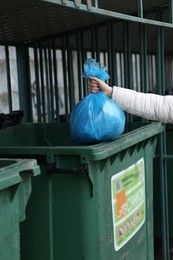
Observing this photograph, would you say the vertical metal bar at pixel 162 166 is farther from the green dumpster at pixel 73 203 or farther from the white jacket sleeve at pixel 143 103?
the green dumpster at pixel 73 203

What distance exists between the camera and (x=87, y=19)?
390cm

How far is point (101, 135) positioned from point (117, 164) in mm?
255

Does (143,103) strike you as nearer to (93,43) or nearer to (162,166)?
(162,166)

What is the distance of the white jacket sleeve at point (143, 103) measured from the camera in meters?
3.07

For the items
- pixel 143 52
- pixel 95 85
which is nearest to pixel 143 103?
pixel 95 85

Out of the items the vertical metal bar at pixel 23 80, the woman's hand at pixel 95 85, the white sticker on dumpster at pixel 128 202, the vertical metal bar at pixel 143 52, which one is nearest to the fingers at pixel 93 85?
the woman's hand at pixel 95 85

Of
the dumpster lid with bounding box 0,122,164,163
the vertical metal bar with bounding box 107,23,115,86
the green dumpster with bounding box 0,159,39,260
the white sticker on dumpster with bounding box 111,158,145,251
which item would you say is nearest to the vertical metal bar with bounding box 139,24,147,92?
the vertical metal bar with bounding box 107,23,115,86

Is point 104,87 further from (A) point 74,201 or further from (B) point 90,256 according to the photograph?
(B) point 90,256

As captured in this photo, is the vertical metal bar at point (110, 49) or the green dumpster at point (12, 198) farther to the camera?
the vertical metal bar at point (110, 49)

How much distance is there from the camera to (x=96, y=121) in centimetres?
270

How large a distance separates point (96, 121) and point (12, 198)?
0.80 metres

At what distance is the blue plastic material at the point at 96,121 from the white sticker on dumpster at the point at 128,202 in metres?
0.27

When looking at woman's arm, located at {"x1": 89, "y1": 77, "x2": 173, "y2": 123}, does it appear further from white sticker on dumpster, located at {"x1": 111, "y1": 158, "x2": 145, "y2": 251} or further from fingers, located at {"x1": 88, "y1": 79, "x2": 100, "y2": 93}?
white sticker on dumpster, located at {"x1": 111, "y1": 158, "x2": 145, "y2": 251}

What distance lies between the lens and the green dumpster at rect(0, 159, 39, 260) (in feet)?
6.62
